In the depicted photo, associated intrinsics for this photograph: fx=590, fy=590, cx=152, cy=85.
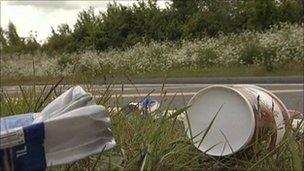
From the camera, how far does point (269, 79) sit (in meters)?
13.7

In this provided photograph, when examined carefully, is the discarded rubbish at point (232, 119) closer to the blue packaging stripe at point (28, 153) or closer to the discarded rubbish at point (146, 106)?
the discarded rubbish at point (146, 106)

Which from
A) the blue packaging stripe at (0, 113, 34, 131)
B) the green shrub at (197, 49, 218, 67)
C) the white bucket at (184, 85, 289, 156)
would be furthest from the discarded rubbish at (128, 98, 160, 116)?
the green shrub at (197, 49, 218, 67)

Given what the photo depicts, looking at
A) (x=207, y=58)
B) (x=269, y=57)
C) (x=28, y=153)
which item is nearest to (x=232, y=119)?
(x=28, y=153)

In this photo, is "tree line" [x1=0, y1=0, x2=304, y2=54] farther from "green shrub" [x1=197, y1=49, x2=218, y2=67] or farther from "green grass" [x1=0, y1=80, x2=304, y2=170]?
"green grass" [x1=0, y1=80, x2=304, y2=170]

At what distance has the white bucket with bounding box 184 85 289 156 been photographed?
217cm

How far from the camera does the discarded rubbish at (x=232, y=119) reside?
2.17 m

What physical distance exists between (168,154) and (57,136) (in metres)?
0.49

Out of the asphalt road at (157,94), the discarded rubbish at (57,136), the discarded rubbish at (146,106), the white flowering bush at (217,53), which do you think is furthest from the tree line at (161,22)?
the discarded rubbish at (57,136)

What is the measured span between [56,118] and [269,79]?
12.3 m

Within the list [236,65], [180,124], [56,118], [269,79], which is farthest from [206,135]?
[236,65]

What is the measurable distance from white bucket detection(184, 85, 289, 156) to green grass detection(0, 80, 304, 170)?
0.04m

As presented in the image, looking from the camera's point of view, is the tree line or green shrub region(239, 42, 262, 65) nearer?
green shrub region(239, 42, 262, 65)

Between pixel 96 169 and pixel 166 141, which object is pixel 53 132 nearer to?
pixel 96 169

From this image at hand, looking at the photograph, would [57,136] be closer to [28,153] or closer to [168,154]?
[28,153]
